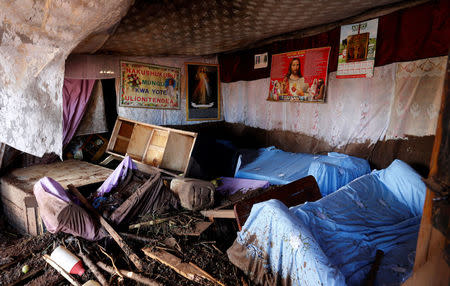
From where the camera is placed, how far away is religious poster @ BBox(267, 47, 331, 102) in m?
4.54

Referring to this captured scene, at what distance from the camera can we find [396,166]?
3170 millimetres

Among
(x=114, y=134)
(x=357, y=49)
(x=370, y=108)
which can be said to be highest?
(x=357, y=49)

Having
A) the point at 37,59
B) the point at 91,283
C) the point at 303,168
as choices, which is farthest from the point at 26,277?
the point at 303,168

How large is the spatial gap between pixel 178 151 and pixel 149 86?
188 cm

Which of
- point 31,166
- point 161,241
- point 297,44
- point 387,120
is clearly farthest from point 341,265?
point 31,166

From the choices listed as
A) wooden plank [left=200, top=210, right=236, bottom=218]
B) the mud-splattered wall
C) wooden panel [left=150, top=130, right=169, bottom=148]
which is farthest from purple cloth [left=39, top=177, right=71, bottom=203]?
wooden panel [left=150, top=130, right=169, bottom=148]

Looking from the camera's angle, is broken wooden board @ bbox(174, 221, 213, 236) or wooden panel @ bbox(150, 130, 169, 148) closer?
broken wooden board @ bbox(174, 221, 213, 236)

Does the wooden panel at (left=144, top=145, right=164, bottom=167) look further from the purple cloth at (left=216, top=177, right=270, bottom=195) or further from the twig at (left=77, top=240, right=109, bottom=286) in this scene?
the twig at (left=77, top=240, right=109, bottom=286)

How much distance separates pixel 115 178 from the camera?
3549 mm

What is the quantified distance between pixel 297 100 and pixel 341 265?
11.4ft

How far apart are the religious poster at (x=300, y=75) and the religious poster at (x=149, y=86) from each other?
2.17 metres

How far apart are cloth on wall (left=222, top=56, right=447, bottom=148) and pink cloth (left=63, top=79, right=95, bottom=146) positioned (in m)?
3.44

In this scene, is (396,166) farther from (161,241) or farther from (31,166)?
(31,166)

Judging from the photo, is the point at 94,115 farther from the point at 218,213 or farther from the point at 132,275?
the point at 132,275
